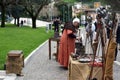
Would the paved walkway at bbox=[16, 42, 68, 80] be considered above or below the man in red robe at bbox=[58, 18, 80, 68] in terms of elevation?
below

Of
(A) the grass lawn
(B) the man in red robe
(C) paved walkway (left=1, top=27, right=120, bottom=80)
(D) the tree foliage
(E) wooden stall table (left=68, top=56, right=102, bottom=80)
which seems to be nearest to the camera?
(E) wooden stall table (left=68, top=56, right=102, bottom=80)

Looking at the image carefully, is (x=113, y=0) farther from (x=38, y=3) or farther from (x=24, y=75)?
(x=24, y=75)

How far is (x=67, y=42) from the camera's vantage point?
15.2 meters

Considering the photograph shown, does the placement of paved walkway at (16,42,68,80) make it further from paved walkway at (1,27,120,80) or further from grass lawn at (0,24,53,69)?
grass lawn at (0,24,53,69)

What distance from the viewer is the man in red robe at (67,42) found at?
49.1 ft

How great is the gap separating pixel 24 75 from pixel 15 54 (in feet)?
2.38

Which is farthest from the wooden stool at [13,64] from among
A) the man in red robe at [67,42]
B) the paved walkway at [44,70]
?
the man in red robe at [67,42]

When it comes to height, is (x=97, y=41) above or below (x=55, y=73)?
above

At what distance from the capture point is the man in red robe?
14977mm

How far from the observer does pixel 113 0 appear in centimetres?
6738

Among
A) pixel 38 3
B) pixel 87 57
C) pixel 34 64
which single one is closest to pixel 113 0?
pixel 38 3

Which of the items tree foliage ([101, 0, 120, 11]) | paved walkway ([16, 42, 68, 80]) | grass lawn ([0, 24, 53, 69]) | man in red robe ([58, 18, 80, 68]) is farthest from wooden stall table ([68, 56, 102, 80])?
tree foliage ([101, 0, 120, 11])

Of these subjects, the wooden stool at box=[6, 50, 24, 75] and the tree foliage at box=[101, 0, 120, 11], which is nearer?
the wooden stool at box=[6, 50, 24, 75]

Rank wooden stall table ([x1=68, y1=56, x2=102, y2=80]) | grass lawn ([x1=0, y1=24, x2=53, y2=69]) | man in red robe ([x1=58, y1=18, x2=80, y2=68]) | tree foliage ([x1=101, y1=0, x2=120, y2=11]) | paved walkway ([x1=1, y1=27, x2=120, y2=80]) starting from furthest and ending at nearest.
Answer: tree foliage ([x1=101, y1=0, x2=120, y2=11]), grass lawn ([x1=0, y1=24, x2=53, y2=69]), man in red robe ([x1=58, y1=18, x2=80, y2=68]), paved walkway ([x1=1, y1=27, x2=120, y2=80]), wooden stall table ([x1=68, y1=56, x2=102, y2=80])
